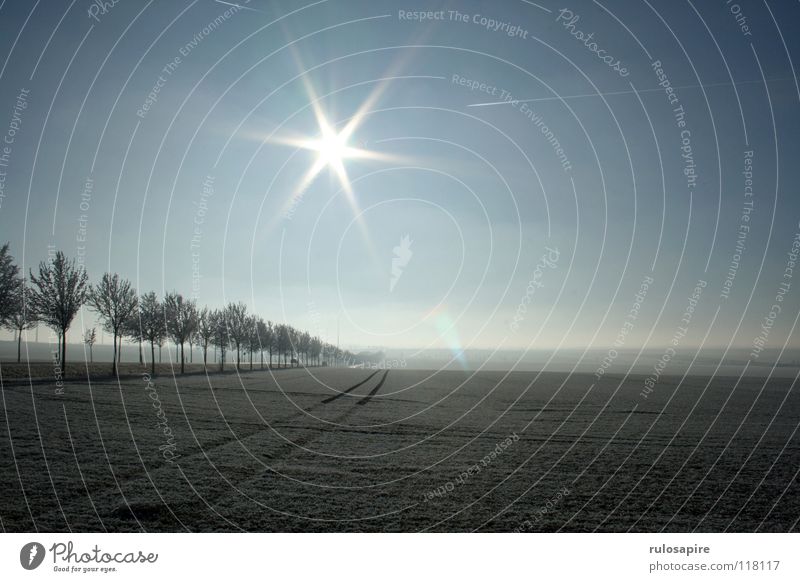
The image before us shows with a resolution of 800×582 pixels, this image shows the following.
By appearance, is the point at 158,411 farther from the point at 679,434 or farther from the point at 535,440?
the point at 679,434

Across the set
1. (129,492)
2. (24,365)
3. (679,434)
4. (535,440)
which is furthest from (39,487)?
(24,365)

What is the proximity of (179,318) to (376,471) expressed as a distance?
6647cm

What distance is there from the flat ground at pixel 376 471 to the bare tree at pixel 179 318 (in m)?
42.9

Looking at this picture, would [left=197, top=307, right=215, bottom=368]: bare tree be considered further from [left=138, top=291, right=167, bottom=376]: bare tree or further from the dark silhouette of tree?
the dark silhouette of tree

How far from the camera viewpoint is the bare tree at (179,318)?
249 feet

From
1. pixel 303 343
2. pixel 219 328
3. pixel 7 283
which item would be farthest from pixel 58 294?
pixel 303 343

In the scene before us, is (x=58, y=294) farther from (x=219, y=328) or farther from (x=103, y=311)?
(x=219, y=328)

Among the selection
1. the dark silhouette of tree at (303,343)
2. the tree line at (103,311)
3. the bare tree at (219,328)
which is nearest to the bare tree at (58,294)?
the tree line at (103,311)

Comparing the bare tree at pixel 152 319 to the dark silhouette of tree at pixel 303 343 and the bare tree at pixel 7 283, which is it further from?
the dark silhouette of tree at pixel 303 343

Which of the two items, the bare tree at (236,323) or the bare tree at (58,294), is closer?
the bare tree at (58,294)

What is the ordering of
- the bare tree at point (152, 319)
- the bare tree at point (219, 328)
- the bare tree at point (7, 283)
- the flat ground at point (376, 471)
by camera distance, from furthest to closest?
the bare tree at point (219, 328)
the bare tree at point (152, 319)
the bare tree at point (7, 283)
the flat ground at point (376, 471)

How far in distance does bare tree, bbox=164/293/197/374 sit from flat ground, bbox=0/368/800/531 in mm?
42923

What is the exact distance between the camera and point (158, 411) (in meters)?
29.7

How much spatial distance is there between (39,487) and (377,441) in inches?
501
